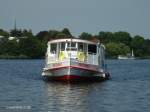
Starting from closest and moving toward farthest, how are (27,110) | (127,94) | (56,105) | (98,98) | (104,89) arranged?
(27,110), (56,105), (98,98), (127,94), (104,89)

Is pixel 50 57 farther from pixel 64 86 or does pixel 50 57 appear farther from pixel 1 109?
pixel 1 109

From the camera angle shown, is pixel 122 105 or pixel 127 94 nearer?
pixel 122 105

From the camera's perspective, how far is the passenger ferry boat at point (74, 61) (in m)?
59.1

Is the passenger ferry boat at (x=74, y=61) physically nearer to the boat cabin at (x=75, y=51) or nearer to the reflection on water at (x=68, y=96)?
the boat cabin at (x=75, y=51)

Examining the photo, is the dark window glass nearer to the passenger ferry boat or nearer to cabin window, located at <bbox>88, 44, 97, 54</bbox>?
the passenger ferry boat

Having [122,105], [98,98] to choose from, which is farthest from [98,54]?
[122,105]

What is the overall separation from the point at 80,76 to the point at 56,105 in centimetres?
1942

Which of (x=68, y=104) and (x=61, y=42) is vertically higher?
(x=61, y=42)

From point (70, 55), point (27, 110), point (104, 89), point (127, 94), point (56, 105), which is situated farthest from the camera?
point (70, 55)

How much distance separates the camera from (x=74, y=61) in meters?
58.7

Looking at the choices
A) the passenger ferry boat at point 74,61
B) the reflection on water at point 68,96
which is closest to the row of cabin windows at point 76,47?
the passenger ferry boat at point 74,61

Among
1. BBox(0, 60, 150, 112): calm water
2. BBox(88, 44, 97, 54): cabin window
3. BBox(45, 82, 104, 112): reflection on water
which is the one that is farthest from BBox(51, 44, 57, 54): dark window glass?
BBox(0, 60, 150, 112): calm water

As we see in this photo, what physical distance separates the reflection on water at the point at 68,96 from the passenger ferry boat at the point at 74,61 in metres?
1.11

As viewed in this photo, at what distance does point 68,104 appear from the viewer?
41.3 m
